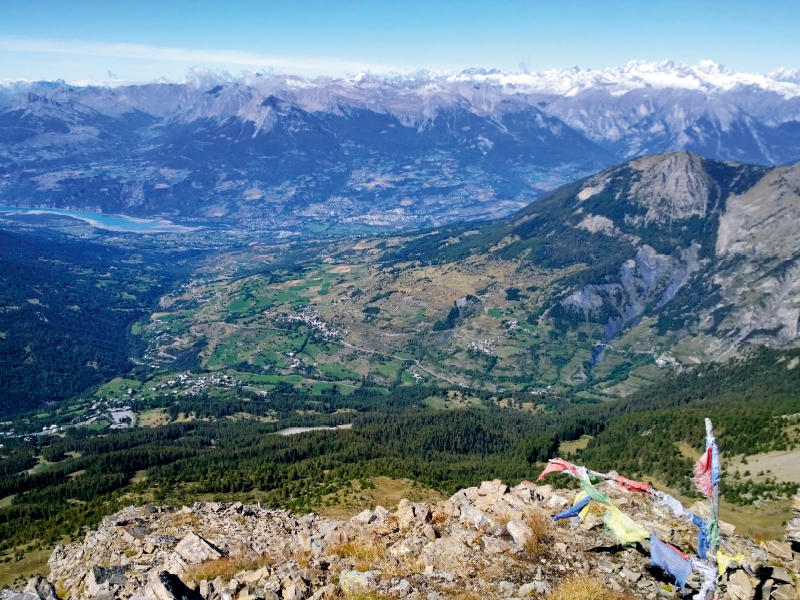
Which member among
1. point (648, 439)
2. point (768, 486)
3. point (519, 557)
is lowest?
point (648, 439)

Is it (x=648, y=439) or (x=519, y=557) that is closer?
(x=519, y=557)

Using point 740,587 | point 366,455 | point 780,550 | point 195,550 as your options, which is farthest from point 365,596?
point 366,455

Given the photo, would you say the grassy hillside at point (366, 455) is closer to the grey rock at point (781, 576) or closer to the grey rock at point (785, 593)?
the grey rock at point (781, 576)

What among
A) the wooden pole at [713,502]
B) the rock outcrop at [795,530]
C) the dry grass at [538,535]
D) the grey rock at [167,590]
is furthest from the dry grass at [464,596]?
the rock outcrop at [795,530]

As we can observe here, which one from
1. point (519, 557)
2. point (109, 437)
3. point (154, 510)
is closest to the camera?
point (519, 557)

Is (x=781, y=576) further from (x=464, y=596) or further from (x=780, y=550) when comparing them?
(x=464, y=596)

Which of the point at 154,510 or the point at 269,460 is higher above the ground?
the point at 154,510

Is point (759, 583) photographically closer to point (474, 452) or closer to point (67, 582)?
point (67, 582)

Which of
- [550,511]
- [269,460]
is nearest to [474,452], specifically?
[269,460]
